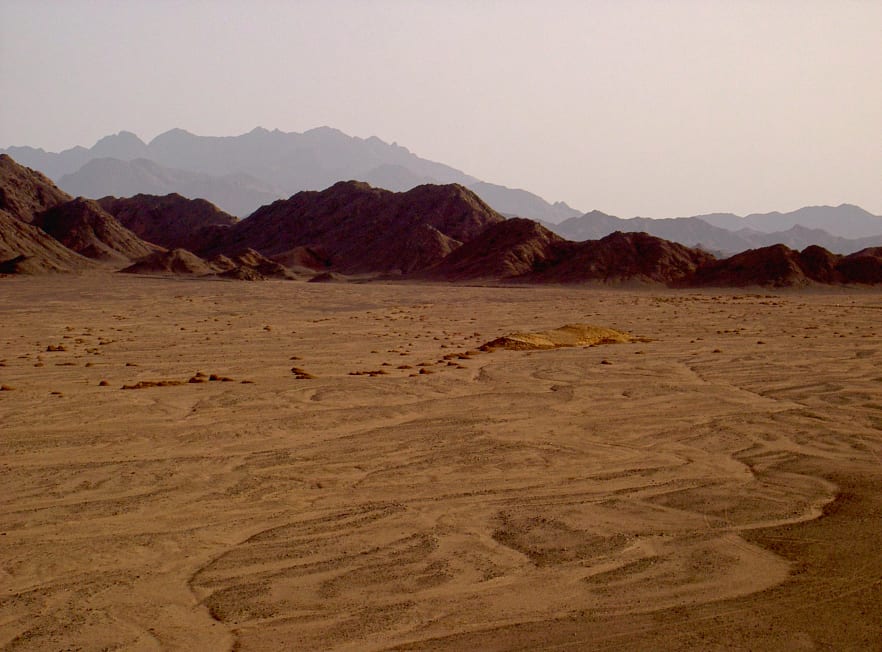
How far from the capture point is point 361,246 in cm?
10419

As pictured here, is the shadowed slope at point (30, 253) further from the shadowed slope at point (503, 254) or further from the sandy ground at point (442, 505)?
the sandy ground at point (442, 505)

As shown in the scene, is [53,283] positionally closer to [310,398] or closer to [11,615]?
[310,398]

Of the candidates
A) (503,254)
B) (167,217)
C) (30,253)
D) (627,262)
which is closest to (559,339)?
(627,262)

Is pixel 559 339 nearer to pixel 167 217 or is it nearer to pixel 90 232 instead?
pixel 90 232

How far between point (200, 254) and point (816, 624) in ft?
387

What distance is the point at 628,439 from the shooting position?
424 inches

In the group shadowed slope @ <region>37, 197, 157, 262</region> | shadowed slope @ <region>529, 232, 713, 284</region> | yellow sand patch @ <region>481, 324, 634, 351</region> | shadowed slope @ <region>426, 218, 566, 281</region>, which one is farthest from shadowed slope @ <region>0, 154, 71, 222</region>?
yellow sand patch @ <region>481, 324, 634, 351</region>

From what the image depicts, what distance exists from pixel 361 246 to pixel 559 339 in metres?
83.0

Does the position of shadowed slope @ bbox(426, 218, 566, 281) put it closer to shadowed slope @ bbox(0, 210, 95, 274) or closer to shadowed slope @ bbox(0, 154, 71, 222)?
shadowed slope @ bbox(0, 210, 95, 274)

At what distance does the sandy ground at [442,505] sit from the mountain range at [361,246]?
57328 mm

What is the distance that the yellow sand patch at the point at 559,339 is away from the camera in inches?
842

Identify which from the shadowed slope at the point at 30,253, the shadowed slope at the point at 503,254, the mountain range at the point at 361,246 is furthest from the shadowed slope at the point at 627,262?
the shadowed slope at the point at 30,253

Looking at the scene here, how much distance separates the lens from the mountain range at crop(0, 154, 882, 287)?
73.2 m

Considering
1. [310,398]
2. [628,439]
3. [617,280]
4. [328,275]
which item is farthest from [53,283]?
[628,439]
